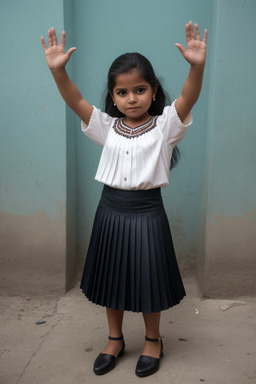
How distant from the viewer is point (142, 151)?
7.45ft

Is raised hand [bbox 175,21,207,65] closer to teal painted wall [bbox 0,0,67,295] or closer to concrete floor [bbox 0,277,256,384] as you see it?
teal painted wall [bbox 0,0,67,295]

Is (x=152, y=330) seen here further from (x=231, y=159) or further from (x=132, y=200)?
(x=231, y=159)

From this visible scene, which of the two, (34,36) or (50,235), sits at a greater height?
(34,36)

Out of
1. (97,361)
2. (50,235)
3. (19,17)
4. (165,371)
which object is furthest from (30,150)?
(165,371)

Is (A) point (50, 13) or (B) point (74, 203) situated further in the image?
(B) point (74, 203)

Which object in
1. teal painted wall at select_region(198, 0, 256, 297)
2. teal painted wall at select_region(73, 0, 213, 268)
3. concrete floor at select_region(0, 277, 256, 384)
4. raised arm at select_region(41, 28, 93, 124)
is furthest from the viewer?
teal painted wall at select_region(73, 0, 213, 268)

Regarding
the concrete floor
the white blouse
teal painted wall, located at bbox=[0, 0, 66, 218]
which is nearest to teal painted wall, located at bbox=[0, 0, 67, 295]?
teal painted wall, located at bbox=[0, 0, 66, 218]

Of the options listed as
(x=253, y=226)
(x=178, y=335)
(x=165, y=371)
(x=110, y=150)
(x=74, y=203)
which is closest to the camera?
(x=110, y=150)

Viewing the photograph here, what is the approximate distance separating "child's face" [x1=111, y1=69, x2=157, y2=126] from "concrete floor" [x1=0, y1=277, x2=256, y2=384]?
1404 millimetres

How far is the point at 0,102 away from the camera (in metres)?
3.19

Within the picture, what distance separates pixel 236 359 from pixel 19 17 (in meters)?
2.56

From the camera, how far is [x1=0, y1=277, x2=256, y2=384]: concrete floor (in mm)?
2459

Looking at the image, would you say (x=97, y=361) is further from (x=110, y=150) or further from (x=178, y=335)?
(x=110, y=150)

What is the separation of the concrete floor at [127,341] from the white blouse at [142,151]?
1.05 m
